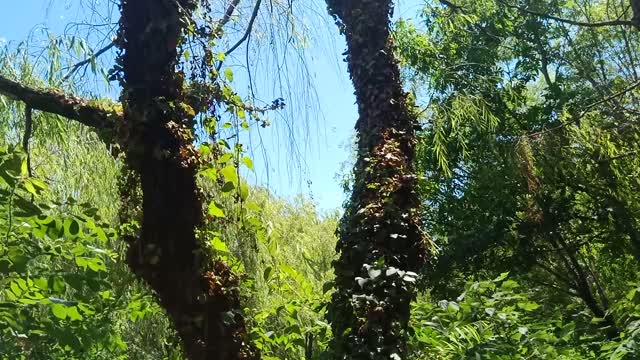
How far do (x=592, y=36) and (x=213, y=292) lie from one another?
34.0 ft

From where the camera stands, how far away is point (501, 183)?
9.38 m

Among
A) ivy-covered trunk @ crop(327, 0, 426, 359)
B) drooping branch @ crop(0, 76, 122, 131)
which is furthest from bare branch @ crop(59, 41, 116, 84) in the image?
ivy-covered trunk @ crop(327, 0, 426, 359)

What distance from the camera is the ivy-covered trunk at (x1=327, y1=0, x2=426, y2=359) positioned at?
6.66 feet

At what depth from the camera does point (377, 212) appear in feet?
7.20

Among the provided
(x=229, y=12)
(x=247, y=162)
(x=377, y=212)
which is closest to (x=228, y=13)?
(x=229, y=12)

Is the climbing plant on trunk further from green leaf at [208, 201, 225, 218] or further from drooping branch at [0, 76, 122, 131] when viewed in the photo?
drooping branch at [0, 76, 122, 131]

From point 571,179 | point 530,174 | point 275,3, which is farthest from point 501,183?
point 275,3

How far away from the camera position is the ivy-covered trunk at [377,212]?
203 cm

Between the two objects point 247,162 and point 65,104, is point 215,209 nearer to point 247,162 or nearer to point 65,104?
point 247,162

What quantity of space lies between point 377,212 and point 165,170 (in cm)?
68

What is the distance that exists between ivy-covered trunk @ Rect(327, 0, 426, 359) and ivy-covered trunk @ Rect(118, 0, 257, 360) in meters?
0.41

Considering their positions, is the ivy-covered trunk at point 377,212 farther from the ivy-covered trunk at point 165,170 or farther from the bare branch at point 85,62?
the bare branch at point 85,62

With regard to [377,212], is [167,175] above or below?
above

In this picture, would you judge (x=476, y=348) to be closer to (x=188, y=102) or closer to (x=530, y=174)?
(x=188, y=102)
